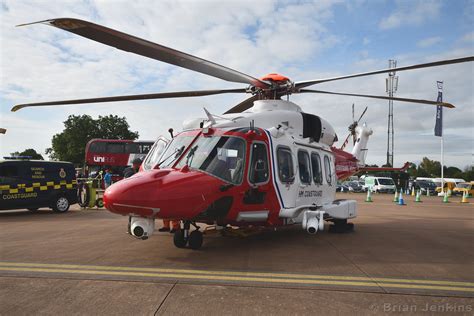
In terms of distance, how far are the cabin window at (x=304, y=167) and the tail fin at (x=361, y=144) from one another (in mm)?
5028

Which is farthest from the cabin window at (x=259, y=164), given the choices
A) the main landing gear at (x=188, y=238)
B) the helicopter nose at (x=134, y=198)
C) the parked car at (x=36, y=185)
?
the parked car at (x=36, y=185)

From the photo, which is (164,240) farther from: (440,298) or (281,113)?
(440,298)

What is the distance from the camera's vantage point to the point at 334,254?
659cm

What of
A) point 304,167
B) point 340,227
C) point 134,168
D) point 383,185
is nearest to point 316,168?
point 304,167

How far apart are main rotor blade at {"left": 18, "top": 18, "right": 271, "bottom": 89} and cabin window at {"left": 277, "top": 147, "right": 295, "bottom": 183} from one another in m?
1.84

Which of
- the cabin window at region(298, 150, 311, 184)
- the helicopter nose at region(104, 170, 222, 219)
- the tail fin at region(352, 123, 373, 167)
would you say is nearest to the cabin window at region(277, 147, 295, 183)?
the cabin window at region(298, 150, 311, 184)

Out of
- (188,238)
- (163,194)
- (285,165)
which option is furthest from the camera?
(285,165)

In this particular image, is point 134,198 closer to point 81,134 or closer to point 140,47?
point 140,47

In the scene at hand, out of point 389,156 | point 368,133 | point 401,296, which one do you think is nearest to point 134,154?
point 368,133

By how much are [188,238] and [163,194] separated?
5.32 ft

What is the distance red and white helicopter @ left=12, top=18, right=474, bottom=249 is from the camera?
5297 millimetres

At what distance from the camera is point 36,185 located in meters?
12.5

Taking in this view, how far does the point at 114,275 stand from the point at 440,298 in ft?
13.7

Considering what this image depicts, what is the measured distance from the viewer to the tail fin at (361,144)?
41.4 ft
